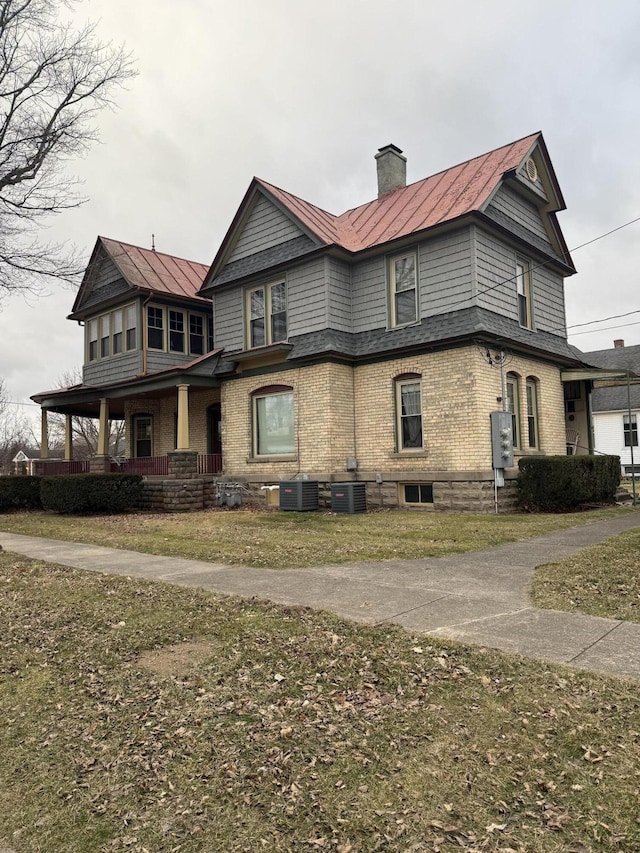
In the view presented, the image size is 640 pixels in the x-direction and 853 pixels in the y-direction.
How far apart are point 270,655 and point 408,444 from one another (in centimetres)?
1155

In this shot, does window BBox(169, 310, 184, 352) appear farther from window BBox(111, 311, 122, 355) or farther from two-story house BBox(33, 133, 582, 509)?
window BBox(111, 311, 122, 355)

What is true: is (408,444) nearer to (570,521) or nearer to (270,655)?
(570,521)

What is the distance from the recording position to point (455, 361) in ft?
47.7

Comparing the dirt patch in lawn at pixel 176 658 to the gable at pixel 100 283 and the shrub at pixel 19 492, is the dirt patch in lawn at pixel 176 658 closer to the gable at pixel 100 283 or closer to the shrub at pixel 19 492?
the shrub at pixel 19 492

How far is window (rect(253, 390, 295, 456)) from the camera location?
17203 millimetres

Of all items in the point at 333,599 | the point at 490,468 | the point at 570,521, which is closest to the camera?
the point at 333,599

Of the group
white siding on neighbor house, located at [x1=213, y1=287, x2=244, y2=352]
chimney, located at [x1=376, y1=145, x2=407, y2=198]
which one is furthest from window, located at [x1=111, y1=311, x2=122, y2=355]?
chimney, located at [x1=376, y1=145, x2=407, y2=198]

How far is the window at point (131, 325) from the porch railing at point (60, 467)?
4.59 metres

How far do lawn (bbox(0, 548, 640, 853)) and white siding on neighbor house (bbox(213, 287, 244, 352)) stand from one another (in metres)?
14.4

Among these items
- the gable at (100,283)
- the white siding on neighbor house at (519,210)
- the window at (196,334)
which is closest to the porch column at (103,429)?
the window at (196,334)

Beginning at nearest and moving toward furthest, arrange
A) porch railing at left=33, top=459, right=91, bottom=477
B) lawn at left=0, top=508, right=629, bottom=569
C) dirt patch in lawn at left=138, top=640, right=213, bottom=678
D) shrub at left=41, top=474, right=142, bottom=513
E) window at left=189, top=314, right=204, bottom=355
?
dirt patch in lawn at left=138, top=640, right=213, bottom=678 → lawn at left=0, top=508, right=629, bottom=569 → shrub at left=41, top=474, right=142, bottom=513 → window at left=189, top=314, right=204, bottom=355 → porch railing at left=33, top=459, right=91, bottom=477

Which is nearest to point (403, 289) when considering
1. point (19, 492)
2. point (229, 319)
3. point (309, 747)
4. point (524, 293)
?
point (524, 293)

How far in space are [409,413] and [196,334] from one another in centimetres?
1001

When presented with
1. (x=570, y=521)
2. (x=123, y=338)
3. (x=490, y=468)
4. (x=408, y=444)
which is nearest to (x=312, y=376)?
(x=408, y=444)
